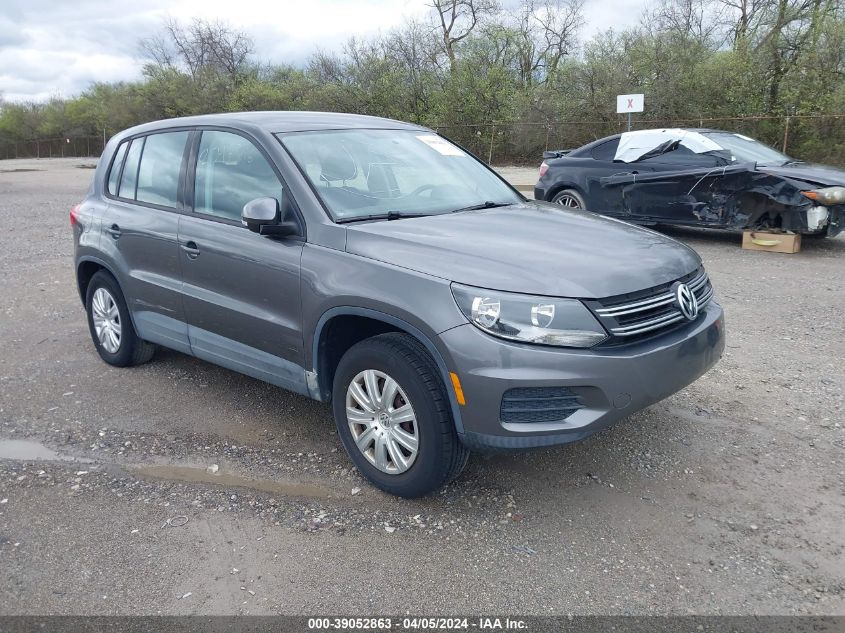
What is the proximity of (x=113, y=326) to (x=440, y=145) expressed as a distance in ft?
8.82

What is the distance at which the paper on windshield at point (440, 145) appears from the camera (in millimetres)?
4602

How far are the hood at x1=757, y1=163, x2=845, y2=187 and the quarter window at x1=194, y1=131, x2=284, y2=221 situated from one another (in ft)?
22.4

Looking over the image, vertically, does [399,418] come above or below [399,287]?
below

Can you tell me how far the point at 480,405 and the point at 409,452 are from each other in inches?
20.5

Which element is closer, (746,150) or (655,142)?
(746,150)

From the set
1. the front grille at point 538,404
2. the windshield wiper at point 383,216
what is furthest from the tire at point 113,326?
the front grille at point 538,404

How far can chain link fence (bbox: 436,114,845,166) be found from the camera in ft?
64.7

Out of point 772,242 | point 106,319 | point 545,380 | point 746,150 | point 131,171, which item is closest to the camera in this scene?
point 545,380

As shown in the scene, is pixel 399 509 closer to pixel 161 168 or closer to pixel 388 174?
pixel 388 174

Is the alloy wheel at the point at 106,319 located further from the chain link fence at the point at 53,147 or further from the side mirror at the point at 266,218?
the chain link fence at the point at 53,147

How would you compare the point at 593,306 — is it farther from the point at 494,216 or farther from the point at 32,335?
the point at 32,335

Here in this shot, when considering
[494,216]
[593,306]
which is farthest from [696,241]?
[593,306]

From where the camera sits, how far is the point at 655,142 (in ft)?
32.1

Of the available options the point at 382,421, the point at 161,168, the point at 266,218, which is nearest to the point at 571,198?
the point at 161,168
